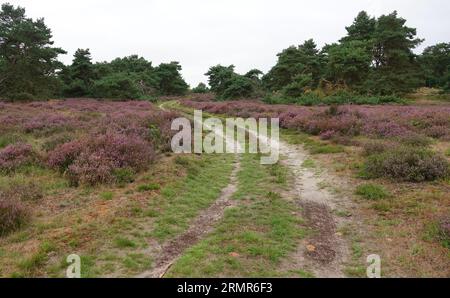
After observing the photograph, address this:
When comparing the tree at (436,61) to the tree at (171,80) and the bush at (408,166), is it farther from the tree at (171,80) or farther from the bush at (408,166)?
the bush at (408,166)

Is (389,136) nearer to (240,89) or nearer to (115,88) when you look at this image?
(240,89)

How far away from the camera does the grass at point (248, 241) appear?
6.68 meters

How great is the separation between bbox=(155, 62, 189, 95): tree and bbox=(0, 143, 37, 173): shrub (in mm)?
66402

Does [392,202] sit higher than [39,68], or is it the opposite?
[39,68]

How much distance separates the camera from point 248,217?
31.2 feet

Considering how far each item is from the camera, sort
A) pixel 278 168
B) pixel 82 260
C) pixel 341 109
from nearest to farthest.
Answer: pixel 82 260
pixel 278 168
pixel 341 109

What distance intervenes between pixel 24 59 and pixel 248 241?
154ft

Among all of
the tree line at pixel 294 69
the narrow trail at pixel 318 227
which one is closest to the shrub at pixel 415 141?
the narrow trail at pixel 318 227

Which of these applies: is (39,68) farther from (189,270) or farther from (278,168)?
(189,270)

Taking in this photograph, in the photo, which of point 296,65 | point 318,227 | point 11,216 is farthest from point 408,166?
point 296,65

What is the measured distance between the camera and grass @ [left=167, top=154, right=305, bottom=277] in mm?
6684

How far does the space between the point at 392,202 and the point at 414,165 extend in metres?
2.73
